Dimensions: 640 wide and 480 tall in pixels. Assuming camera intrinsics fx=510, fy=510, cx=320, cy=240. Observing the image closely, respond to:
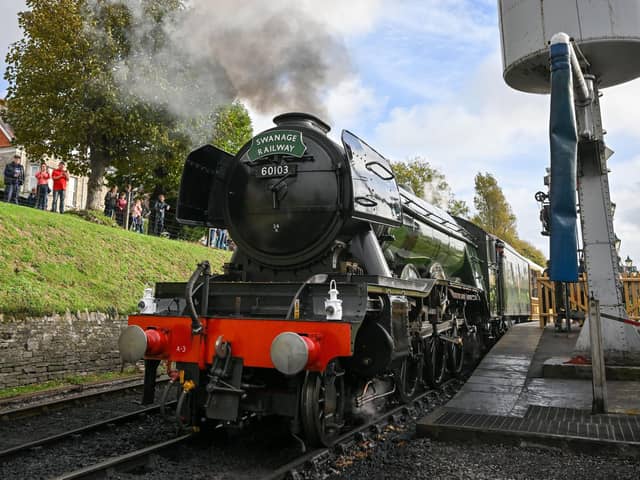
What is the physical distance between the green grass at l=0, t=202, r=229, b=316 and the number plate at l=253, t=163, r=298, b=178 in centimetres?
478

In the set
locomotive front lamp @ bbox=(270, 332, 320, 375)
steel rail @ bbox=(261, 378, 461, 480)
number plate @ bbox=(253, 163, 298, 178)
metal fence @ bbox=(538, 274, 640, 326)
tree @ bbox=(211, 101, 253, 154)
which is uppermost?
tree @ bbox=(211, 101, 253, 154)

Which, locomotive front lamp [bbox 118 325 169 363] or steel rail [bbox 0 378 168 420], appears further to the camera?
steel rail [bbox 0 378 168 420]

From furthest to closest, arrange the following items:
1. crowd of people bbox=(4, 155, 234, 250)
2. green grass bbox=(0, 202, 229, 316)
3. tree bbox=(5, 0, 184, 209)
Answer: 1. tree bbox=(5, 0, 184, 209)
2. crowd of people bbox=(4, 155, 234, 250)
3. green grass bbox=(0, 202, 229, 316)

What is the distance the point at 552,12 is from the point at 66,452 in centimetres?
764

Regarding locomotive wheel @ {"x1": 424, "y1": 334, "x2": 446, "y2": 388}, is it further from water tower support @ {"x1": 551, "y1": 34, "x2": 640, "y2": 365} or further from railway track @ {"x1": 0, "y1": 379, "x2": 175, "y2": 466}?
railway track @ {"x1": 0, "y1": 379, "x2": 175, "y2": 466}

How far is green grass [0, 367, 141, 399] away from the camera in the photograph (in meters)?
6.74

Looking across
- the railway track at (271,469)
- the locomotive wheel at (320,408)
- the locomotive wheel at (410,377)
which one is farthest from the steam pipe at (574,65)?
the railway track at (271,469)

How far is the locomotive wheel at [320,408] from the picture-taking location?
12.7 feet

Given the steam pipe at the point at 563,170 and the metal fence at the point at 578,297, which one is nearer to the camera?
the steam pipe at the point at 563,170

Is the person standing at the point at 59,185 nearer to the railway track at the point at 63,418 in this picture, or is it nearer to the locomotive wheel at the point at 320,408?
the railway track at the point at 63,418

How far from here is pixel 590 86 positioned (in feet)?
22.7

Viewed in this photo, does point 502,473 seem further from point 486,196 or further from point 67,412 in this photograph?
point 486,196

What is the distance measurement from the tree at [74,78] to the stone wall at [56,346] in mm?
7605

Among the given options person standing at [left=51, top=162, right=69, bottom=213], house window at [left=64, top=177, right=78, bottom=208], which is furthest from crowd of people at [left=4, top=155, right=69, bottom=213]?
house window at [left=64, top=177, right=78, bottom=208]
